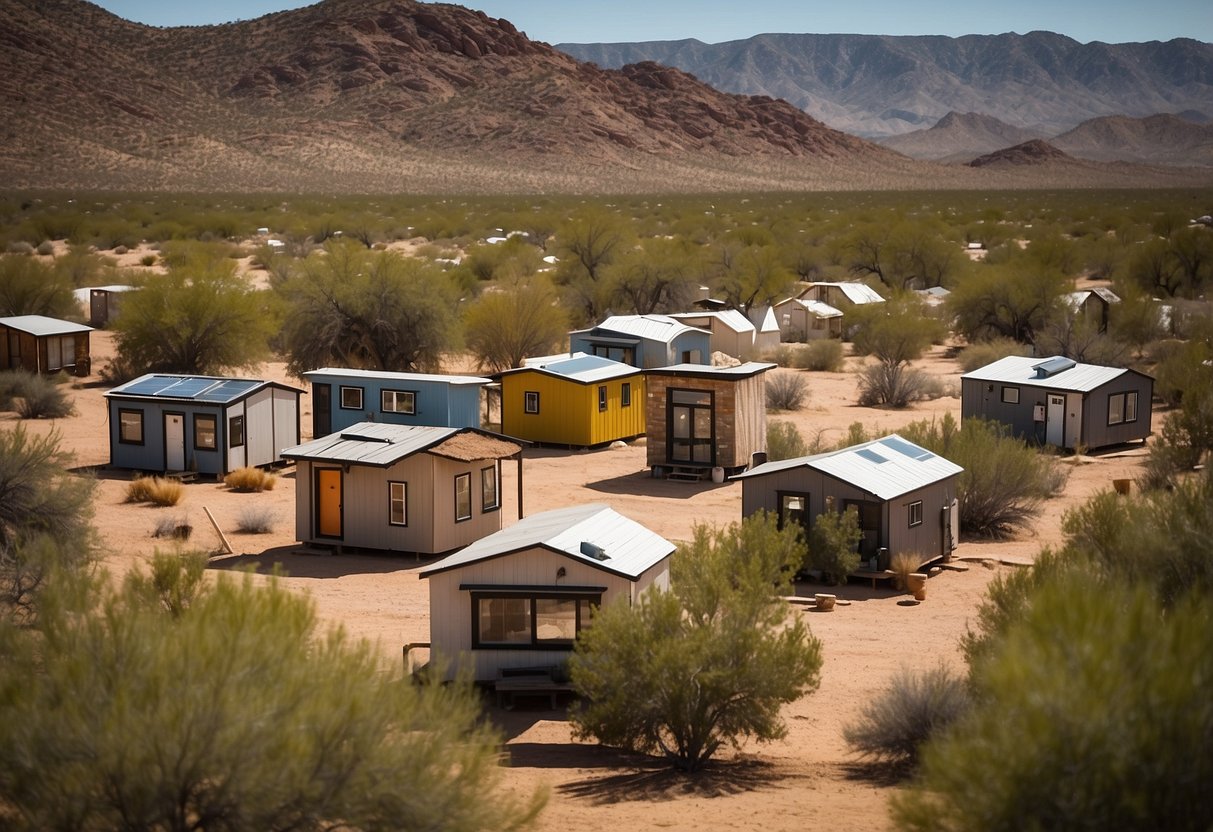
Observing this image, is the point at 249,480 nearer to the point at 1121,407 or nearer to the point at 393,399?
the point at 393,399

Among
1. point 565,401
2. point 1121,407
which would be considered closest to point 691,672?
point 565,401

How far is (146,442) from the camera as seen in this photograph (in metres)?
29.7

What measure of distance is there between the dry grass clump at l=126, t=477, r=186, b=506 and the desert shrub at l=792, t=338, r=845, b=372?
908 inches

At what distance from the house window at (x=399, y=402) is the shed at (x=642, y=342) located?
8.63 metres

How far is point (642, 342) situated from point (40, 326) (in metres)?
16.7

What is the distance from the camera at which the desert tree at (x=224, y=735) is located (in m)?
8.72

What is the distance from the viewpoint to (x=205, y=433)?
2920 centimetres

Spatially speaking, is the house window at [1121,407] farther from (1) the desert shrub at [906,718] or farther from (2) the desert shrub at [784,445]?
(1) the desert shrub at [906,718]

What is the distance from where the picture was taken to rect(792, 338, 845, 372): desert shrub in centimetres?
4534

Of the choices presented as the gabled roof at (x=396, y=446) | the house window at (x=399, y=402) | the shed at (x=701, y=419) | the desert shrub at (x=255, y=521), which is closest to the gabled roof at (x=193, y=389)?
the house window at (x=399, y=402)

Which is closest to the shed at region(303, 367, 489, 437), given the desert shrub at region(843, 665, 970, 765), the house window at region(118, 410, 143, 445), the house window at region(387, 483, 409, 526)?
the house window at region(118, 410, 143, 445)

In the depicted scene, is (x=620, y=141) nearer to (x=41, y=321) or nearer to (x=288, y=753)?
(x=41, y=321)

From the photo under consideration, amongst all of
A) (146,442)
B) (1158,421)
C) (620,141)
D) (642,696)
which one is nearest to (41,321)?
(146,442)

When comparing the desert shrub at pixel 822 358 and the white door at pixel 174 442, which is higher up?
the desert shrub at pixel 822 358
